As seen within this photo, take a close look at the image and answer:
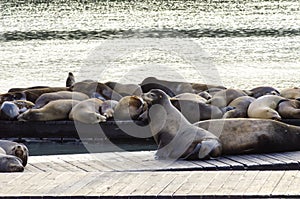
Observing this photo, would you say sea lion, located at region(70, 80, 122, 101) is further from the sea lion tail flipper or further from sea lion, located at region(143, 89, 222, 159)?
the sea lion tail flipper

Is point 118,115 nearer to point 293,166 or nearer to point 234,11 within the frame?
point 293,166

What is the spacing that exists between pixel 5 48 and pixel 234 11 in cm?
1839

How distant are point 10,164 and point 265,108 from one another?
3.91 m

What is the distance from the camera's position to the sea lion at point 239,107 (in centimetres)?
1045

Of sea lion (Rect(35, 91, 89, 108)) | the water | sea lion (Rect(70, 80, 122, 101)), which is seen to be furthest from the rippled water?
sea lion (Rect(35, 91, 89, 108))

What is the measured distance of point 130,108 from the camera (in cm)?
1080

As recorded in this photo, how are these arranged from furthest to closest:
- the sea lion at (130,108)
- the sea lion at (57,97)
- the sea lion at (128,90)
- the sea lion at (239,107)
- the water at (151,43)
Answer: the water at (151,43), the sea lion at (128,90), the sea lion at (57,97), the sea lion at (130,108), the sea lion at (239,107)

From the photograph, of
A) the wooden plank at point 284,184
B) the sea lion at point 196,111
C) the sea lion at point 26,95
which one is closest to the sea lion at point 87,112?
the sea lion at point 196,111

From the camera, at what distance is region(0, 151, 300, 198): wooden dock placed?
6238 mm

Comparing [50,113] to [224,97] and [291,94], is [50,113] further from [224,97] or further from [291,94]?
[291,94]

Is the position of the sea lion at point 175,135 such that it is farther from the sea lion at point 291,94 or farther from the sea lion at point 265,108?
the sea lion at point 291,94

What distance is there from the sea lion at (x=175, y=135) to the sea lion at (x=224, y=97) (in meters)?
2.28

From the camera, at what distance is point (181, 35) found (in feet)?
90.6

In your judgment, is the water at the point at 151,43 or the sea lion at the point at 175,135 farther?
the water at the point at 151,43
